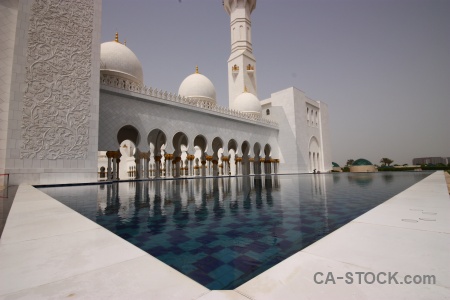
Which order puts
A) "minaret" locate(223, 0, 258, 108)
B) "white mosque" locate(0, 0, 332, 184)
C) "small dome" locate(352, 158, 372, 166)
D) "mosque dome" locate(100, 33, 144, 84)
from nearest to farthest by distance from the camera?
"white mosque" locate(0, 0, 332, 184) → "mosque dome" locate(100, 33, 144, 84) → "minaret" locate(223, 0, 258, 108) → "small dome" locate(352, 158, 372, 166)

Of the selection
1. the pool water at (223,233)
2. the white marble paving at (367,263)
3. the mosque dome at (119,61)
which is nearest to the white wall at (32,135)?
the mosque dome at (119,61)

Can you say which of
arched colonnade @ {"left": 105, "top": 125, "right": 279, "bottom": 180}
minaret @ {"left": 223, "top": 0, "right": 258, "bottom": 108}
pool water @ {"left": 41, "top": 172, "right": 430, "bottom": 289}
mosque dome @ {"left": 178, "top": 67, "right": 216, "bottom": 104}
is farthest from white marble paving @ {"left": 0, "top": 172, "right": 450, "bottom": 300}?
minaret @ {"left": 223, "top": 0, "right": 258, "bottom": 108}

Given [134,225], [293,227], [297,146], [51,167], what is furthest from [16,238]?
[297,146]

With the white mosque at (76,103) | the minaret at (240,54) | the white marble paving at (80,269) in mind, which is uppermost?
the minaret at (240,54)

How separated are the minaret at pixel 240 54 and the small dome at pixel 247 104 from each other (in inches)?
56.9

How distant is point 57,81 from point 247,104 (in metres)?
14.5

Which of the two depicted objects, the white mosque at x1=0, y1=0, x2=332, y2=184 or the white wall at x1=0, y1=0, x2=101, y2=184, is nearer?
the white wall at x1=0, y1=0, x2=101, y2=184

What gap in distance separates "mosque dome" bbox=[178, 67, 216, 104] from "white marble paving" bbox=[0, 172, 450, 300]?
17186mm

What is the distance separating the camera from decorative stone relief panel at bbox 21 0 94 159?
782 cm

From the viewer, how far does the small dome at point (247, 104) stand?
20.2m

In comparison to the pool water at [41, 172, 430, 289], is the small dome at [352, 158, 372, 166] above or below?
above

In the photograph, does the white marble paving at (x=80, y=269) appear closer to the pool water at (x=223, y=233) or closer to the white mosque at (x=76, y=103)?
the pool water at (x=223, y=233)

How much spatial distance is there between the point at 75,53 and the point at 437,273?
11.2 m

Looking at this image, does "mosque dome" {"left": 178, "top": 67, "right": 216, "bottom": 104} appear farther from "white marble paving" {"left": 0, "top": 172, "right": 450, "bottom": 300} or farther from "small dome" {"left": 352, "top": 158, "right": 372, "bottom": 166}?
"small dome" {"left": 352, "top": 158, "right": 372, "bottom": 166}
